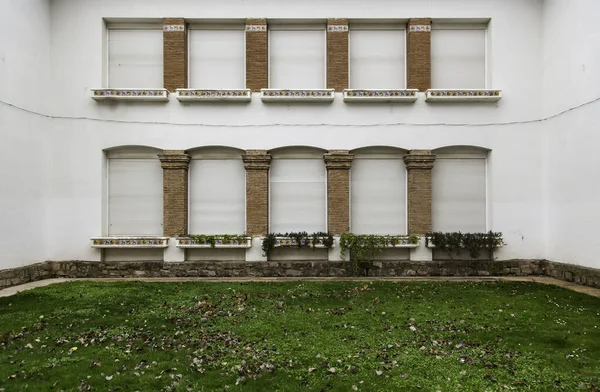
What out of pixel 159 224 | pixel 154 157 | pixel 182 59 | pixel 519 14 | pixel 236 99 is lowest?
pixel 159 224

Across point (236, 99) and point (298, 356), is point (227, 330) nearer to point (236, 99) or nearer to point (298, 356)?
point (298, 356)

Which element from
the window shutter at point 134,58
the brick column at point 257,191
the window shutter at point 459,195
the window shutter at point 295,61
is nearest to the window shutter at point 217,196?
the brick column at point 257,191

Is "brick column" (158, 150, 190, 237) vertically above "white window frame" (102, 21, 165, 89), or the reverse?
"white window frame" (102, 21, 165, 89)

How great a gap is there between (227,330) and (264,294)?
2.51 m

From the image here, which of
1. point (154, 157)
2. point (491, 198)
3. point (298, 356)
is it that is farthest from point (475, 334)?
point (154, 157)

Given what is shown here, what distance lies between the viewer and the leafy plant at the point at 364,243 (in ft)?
36.7

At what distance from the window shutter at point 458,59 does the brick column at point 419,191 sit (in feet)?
8.08

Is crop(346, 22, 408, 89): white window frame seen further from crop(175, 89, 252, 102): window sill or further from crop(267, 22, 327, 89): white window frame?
crop(175, 89, 252, 102): window sill

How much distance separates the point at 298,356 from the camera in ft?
18.0

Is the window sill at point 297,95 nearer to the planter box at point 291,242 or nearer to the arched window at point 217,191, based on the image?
the arched window at point 217,191

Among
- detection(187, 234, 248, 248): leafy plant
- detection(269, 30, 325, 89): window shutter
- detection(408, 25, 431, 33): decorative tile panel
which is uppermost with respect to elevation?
detection(408, 25, 431, 33): decorative tile panel

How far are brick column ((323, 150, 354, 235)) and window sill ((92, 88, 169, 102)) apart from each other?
5477 millimetres

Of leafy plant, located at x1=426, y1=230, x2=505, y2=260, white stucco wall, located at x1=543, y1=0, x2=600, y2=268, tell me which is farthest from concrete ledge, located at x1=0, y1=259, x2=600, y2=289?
white stucco wall, located at x1=543, y1=0, x2=600, y2=268

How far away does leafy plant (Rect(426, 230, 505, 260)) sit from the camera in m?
11.3
